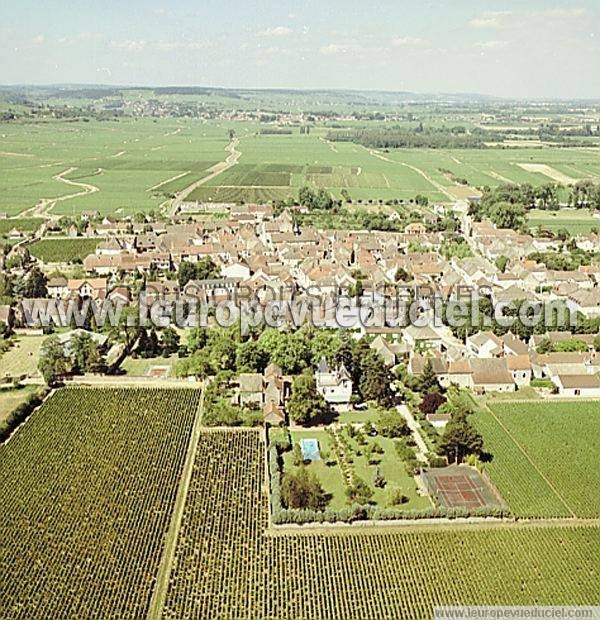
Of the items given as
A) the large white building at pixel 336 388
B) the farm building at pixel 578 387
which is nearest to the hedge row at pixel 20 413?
the large white building at pixel 336 388

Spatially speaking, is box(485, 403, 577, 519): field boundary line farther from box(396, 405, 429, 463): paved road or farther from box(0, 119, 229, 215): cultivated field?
box(0, 119, 229, 215): cultivated field

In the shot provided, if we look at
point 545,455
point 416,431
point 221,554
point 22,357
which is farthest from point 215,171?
point 221,554

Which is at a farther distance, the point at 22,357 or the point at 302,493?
the point at 22,357

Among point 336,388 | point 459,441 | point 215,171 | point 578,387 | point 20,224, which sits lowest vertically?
point 578,387

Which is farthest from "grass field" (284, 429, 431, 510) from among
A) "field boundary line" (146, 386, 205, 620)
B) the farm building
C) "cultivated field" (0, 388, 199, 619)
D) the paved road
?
the farm building

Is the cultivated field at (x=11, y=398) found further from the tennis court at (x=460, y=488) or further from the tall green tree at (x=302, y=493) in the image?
the tennis court at (x=460, y=488)

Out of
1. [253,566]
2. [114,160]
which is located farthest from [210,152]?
[253,566]

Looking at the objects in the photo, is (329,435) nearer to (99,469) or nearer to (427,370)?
(427,370)

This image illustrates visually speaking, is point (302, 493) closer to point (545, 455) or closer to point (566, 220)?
point (545, 455)
